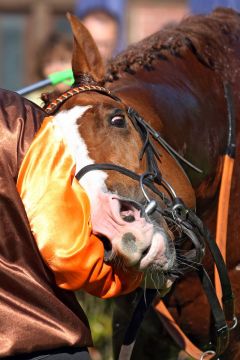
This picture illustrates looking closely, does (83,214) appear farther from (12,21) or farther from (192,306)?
(12,21)

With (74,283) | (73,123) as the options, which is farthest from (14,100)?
(74,283)

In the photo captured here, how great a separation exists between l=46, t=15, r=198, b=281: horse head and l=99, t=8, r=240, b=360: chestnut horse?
0.23 meters

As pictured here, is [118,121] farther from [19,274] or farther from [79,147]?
[19,274]

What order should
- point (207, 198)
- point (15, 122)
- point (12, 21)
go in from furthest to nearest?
1. point (12, 21)
2. point (207, 198)
3. point (15, 122)

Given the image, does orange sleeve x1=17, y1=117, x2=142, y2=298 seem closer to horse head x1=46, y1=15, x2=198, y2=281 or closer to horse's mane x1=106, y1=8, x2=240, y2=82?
horse head x1=46, y1=15, x2=198, y2=281

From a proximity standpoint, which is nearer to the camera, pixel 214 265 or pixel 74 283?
pixel 74 283

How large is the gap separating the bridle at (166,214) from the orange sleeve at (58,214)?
0.19m

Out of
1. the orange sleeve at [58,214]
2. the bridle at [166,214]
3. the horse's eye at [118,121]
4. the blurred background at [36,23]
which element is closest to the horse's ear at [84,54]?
the bridle at [166,214]

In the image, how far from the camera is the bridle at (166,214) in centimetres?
264

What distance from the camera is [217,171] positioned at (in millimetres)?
3373

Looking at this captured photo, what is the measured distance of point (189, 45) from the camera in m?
3.53

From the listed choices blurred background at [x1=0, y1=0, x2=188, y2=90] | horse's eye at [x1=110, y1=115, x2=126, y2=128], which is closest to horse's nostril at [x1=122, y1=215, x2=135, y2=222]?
horse's eye at [x1=110, y1=115, x2=126, y2=128]

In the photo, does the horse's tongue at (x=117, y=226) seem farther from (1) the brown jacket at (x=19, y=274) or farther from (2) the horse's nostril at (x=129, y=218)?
(1) the brown jacket at (x=19, y=274)

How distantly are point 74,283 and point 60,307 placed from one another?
8 centimetres
